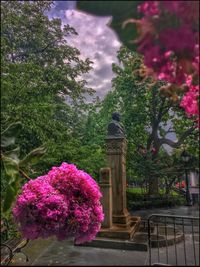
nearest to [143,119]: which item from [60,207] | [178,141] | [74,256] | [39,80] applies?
[178,141]

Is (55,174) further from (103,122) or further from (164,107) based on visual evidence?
(164,107)

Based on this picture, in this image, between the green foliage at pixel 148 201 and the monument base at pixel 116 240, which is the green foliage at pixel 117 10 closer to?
the monument base at pixel 116 240

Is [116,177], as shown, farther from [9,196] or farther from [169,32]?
[169,32]

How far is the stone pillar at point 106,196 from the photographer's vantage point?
9516 mm

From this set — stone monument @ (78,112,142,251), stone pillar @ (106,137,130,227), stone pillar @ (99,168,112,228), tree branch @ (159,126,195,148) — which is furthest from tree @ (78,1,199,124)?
tree branch @ (159,126,195,148)

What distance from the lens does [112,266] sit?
6.88 metres

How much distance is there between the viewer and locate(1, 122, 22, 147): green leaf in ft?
5.46

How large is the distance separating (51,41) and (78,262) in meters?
13.7

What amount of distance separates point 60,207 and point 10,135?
754 millimetres

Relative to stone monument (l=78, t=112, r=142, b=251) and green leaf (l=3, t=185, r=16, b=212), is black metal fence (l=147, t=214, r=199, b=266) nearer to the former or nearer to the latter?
stone monument (l=78, t=112, r=142, b=251)

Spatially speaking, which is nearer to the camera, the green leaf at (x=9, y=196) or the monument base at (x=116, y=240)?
the green leaf at (x=9, y=196)

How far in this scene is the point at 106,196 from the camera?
9.66m

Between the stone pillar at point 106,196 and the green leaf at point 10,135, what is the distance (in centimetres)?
806

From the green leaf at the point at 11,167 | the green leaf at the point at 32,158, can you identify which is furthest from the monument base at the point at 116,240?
the green leaf at the point at 11,167
